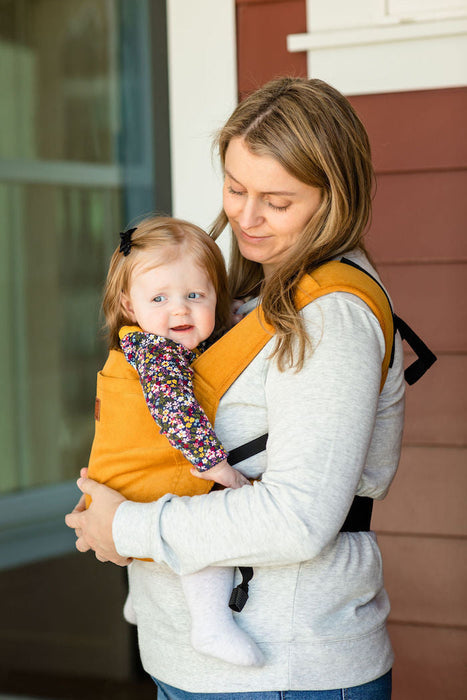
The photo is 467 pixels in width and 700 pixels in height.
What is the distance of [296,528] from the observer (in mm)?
1143

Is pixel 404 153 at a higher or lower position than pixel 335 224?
higher

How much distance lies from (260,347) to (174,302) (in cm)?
28

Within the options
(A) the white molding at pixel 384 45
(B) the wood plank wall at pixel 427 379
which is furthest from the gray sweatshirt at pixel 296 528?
(A) the white molding at pixel 384 45

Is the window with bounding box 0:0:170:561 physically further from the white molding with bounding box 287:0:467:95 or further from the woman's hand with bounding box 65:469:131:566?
the woman's hand with bounding box 65:469:131:566

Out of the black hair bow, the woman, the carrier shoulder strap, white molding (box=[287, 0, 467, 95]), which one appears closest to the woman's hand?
the woman

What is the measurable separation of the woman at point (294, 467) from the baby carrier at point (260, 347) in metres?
0.01

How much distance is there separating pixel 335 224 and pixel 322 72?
105cm

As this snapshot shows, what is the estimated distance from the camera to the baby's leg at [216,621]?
1.23 metres

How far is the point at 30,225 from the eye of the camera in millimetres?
3084

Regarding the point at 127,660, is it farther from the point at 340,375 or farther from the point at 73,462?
the point at 340,375

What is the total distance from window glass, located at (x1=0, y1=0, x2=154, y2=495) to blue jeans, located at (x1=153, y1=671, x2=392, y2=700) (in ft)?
6.05

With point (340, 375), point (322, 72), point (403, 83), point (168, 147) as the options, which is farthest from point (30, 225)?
point (340, 375)

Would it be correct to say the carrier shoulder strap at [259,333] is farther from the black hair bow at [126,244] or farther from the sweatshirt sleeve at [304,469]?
the black hair bow at [126,244]

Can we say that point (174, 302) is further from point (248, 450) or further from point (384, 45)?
point (384, 45)
